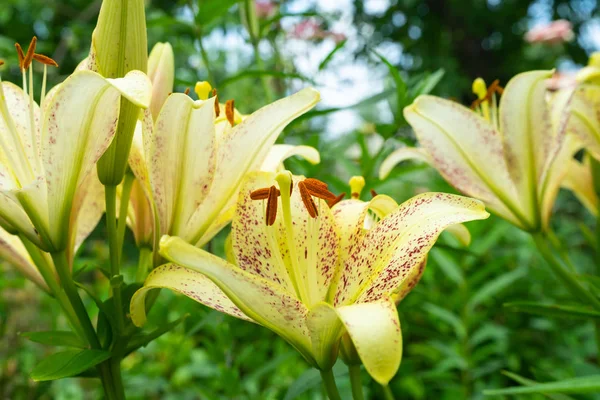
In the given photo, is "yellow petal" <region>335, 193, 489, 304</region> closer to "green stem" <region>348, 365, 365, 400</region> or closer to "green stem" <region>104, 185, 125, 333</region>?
"green stem" <region>348, 365, 365, 400</region>

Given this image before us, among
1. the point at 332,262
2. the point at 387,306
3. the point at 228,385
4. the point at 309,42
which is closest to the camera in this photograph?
the point at 387,306

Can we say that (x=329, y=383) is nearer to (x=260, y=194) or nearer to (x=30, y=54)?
(x=260, y=194)

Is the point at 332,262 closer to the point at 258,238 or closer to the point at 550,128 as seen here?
the point at 258,238

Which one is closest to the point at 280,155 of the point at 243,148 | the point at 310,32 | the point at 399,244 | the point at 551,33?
the point at 243,148

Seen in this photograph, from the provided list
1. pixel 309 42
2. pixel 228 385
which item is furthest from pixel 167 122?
pixel 309 42

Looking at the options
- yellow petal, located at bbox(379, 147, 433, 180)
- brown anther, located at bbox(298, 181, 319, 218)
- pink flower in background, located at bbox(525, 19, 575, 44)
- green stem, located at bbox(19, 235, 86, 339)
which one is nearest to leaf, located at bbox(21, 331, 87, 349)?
green stem, located at bbox(19, 235, 86, 339)

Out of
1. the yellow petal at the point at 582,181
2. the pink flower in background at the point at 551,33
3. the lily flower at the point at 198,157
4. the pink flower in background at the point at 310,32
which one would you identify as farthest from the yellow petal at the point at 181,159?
the pink flower in background at the point at 551,33

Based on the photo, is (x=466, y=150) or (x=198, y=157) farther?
(x=466, y=150)
